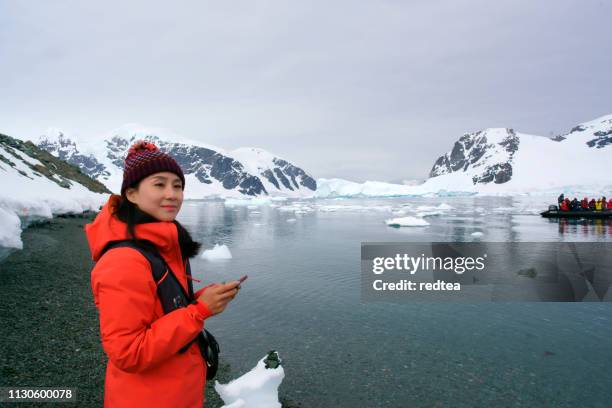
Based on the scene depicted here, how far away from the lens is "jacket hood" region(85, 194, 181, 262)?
2154 millimetres

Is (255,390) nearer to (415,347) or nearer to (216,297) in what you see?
(216,297)

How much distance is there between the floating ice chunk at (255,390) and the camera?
17.0 feet

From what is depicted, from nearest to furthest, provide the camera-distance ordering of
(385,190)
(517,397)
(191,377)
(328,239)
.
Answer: (191,377), (517,397), (328,239), (385,190)

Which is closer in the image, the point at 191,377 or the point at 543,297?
the point at 191,377

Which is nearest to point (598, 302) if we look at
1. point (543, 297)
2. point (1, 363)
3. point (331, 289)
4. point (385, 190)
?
point (543, 297)

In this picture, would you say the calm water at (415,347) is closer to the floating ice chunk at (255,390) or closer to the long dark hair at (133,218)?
the floating ice chunk at (255,390)

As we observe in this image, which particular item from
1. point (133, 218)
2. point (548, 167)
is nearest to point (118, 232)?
point (133, 218)

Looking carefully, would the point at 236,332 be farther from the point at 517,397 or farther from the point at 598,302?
the point at 598,302

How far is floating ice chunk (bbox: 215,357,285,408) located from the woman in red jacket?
9.64 ft

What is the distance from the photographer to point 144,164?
238 cm

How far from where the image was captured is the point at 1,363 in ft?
17.9

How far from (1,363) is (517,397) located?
8030 millimetres

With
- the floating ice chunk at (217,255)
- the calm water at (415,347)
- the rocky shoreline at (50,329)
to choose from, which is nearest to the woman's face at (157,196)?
the rocky shoreline at (50,329)

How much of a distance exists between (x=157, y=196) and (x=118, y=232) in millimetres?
337
